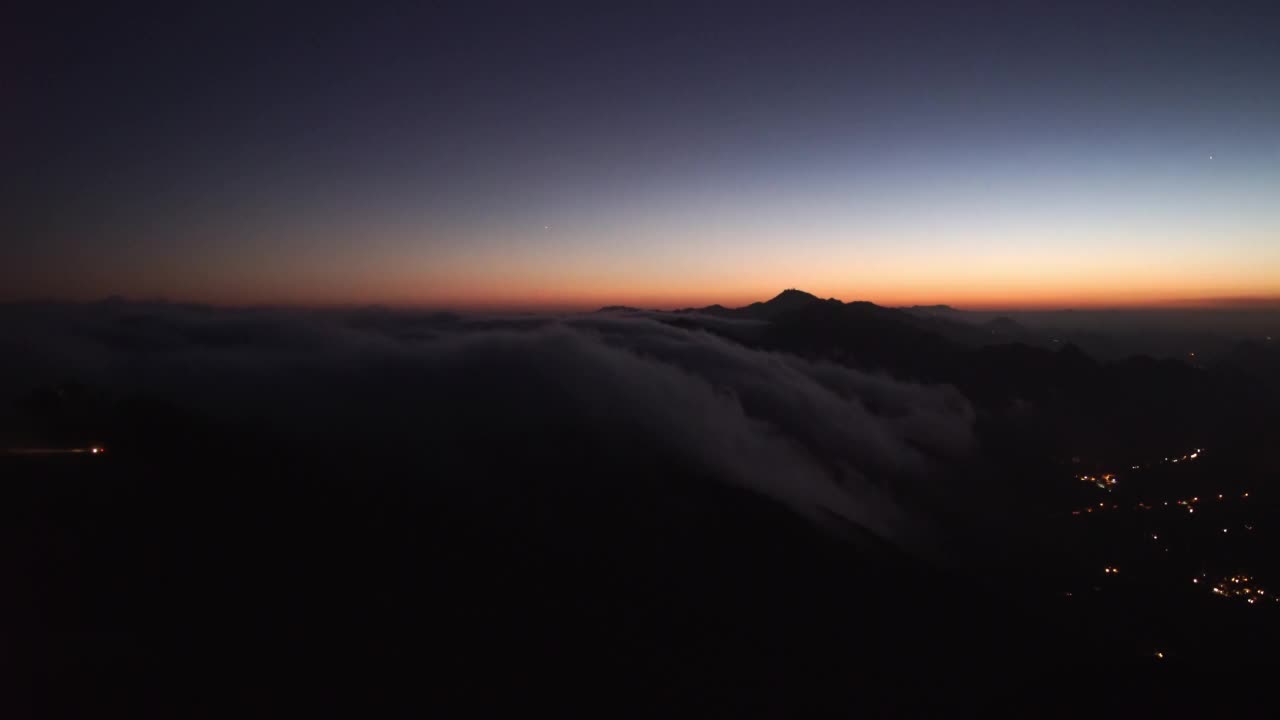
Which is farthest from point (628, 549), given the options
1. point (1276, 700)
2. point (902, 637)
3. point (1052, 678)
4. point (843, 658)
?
point (1276, 700)

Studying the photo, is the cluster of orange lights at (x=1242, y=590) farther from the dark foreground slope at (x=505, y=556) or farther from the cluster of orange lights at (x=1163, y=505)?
the cluster of orange lights at (x=1163, y=505)

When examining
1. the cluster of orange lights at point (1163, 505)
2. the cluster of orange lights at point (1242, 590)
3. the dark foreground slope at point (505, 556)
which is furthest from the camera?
the cluster of orange lights at point (1163, 505)

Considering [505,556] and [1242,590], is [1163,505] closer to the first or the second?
[1242,590]

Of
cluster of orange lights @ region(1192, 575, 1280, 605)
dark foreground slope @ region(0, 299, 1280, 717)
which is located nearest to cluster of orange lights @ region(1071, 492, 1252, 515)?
dark foreground slope @ region(0, 299, 1280, 717)

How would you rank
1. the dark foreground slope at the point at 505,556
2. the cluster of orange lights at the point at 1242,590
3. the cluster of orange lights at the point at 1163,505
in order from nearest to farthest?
1. the dark foreground slope at the point at 505,556
2. the cluster of orange lights at the point at 1242,590
3. the cluster of orange lights at the point at 1163,505

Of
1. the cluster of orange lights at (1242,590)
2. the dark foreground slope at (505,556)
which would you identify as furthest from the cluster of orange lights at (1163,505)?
the cluster of orange lights at (1242,590)

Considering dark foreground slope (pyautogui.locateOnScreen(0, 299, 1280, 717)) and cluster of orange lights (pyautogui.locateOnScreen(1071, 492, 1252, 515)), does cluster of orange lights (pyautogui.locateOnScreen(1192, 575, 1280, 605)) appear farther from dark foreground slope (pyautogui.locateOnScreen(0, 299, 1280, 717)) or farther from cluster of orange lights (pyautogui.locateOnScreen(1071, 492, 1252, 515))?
cluster of orange lights (pyautogui.locateOnScreen(1071, 492, 1252, 515))

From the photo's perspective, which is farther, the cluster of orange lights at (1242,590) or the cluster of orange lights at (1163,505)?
the cluster of orange lights at (1163,505)

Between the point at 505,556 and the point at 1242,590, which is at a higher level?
the point at 505,556

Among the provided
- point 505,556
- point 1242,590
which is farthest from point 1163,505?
point 505,556

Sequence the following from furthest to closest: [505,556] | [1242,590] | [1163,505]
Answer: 1. [1163,505]
2. [1242,590]
3. [505,556]

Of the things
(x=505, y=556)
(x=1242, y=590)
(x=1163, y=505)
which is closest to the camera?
(x=505, y=556)

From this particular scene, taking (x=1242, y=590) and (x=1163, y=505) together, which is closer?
(x=1242, y=590)

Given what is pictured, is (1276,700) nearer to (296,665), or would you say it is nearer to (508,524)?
(508,524)
